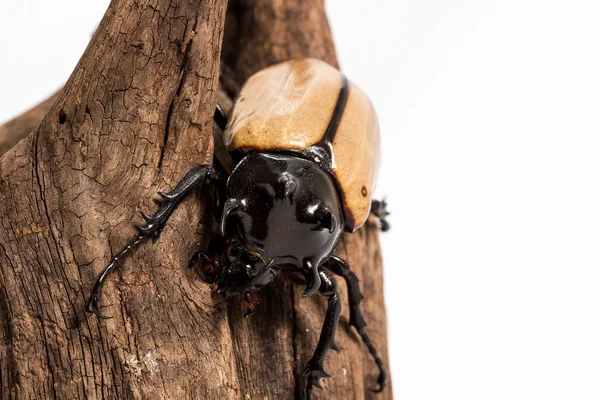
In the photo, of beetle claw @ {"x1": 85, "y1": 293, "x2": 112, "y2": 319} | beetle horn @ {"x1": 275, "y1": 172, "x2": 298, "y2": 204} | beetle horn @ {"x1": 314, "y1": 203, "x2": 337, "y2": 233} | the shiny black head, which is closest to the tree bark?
beetle claw @ {"x1": 85, "y1": 293, "x2": 112, "y2": 319}

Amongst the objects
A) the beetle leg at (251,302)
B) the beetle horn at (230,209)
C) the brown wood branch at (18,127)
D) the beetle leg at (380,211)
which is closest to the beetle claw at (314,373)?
the beetle leg at (251,302)

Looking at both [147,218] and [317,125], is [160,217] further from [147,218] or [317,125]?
[317,125]

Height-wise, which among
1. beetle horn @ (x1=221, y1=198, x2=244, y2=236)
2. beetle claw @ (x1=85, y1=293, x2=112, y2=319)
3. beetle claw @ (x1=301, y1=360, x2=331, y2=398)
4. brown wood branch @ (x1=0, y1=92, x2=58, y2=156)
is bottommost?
beetle claw @ (x1=301, y1=360, x2=331, y2=398)

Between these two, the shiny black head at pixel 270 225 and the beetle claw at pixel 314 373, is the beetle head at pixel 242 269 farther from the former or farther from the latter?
the beetle claw at pixel 314 373

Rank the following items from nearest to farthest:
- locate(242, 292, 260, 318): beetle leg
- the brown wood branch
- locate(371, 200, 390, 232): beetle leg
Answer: locate(242, 292, 260, 318): beetle leg → the brown wood branch → locate(371, 200, 390, 232): beetle leg

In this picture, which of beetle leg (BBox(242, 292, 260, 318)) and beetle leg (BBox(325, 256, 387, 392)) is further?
beetle leg (BBox(325, 256, 387, 392))

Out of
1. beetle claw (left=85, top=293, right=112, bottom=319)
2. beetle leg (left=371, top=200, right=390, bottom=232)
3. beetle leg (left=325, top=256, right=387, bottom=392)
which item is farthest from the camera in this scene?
beetle leg (left=371, top=200, right=390, bottom=232)

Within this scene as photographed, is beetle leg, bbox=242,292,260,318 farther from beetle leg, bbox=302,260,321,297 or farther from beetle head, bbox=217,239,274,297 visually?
beetle leg, bbox=302,260,321,297

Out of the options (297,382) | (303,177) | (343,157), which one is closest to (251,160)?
(303,177)
